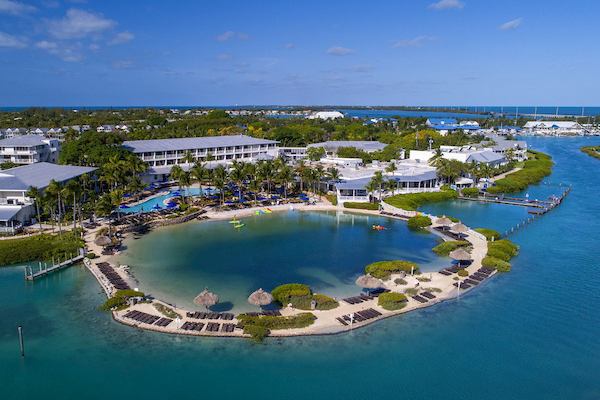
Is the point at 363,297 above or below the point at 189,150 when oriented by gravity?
below

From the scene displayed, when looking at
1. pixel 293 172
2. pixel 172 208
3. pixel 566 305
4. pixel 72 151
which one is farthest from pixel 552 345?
→ pixel 72 151

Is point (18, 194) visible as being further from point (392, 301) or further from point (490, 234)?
point (490, 234)

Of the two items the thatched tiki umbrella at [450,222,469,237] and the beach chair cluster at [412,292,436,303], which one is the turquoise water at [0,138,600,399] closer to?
the beach chair cluster at [412,292,436,303]

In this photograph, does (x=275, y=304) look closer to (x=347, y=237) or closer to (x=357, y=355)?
(x=357, y=355)

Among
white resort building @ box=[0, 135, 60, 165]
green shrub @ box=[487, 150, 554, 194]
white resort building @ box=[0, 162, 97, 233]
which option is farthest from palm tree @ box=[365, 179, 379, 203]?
white resort building @ box=[0, 135, 60, 165]

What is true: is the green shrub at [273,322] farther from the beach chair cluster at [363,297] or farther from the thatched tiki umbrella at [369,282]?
the thatched tiki umbrella at [369,282]

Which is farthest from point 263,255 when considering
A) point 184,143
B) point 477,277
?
point 184,143

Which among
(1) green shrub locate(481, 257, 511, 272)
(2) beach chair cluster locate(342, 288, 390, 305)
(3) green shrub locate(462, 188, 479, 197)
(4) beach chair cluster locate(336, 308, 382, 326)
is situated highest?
(3) green shrub locate(462, 188, 479, 197)
